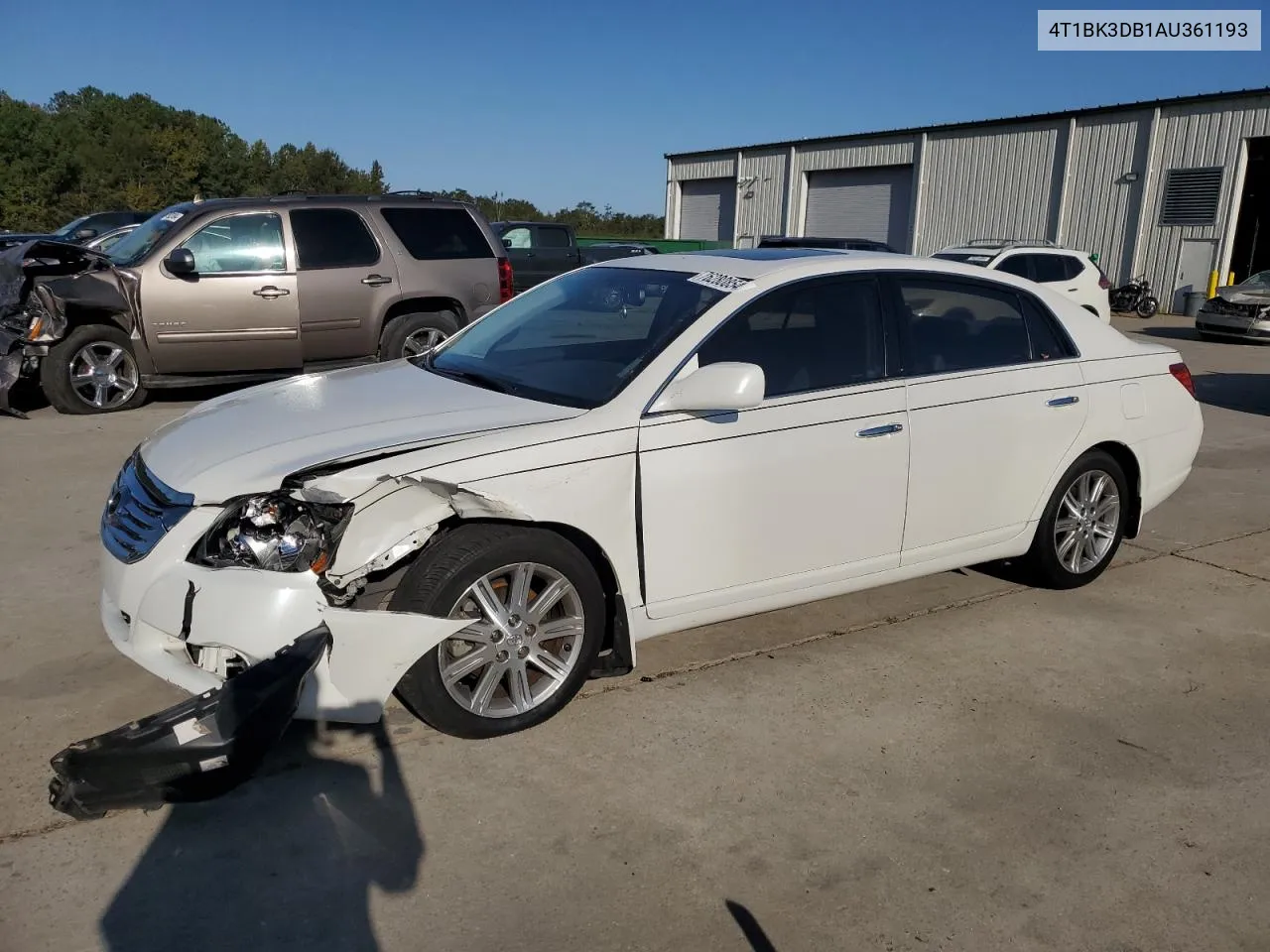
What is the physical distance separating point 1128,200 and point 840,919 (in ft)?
95.2

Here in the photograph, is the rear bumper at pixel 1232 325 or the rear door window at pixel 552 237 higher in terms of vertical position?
the rear door window at pixel 552 237

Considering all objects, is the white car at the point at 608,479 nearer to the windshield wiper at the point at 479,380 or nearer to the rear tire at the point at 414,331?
the windshield wiper at the point at 479,380

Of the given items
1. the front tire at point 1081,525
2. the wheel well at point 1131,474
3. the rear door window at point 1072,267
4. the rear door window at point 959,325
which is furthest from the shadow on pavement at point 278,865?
the rear door window at point 1072,267

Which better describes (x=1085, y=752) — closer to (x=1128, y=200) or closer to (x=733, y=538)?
(x=733, y=538)

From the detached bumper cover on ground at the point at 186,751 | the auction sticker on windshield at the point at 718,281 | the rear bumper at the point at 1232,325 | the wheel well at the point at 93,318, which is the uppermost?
the auction sticker on windshield at the point at 718,281

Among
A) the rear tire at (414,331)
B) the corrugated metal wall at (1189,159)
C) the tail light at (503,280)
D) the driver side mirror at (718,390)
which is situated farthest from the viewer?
the corrugated metal wall at (1189,159)

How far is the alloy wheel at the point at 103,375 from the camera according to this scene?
9.12m

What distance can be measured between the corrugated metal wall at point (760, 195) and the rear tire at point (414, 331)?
28.2 m

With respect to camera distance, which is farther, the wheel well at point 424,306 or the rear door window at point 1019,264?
the rear door window at point 1019,264

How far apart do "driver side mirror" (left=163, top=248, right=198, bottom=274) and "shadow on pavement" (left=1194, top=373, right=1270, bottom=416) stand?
1083cm

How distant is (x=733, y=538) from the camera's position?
3873 mm

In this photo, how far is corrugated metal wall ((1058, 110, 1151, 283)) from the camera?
2711 centimetres

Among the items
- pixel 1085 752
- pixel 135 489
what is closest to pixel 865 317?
pixel 1085 752

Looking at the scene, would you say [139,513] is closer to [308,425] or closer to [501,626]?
[308,425]
